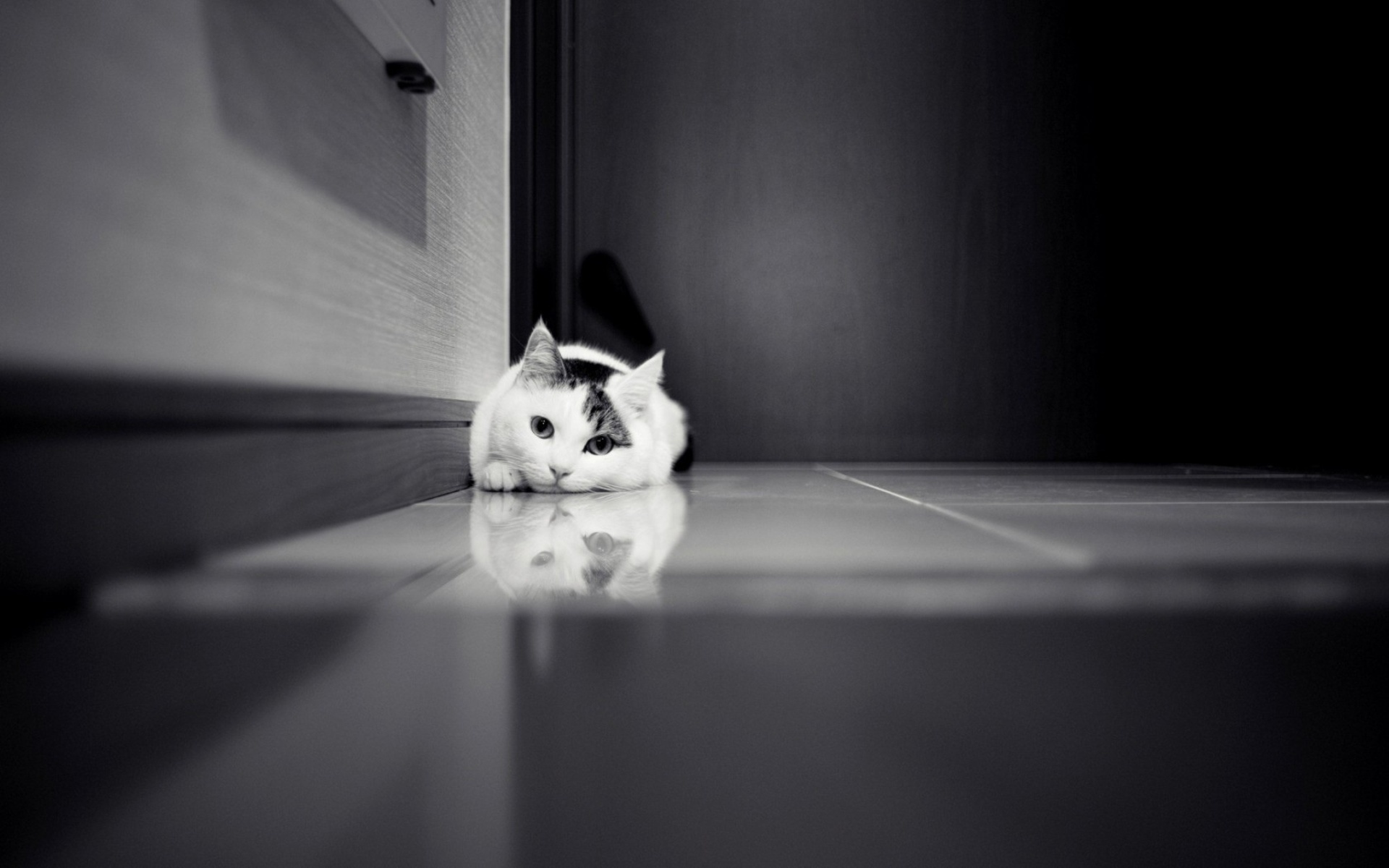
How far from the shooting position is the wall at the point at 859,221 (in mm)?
2453

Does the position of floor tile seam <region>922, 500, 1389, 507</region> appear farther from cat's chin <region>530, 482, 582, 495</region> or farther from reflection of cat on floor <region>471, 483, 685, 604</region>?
cat's chin <region>530, 482, 582, 495</region>

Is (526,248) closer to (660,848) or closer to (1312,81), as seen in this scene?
(660,848)

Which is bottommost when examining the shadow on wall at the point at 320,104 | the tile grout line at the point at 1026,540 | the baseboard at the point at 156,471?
the tile grout line at the point at 1026,540

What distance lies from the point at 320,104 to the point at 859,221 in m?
1.98

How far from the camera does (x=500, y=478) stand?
1312mm

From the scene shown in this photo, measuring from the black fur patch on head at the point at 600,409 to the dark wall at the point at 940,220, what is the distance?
997mm

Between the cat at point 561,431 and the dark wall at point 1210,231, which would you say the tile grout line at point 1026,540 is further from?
the dark wall at point 1210,231

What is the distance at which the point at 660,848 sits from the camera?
0.75ft

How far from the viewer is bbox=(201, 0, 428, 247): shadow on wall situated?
65 cm

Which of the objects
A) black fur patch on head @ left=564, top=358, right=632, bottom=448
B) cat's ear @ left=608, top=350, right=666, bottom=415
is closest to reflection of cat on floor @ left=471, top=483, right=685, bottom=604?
black fur patch on head @ left=564, top=358, right=632, bottom=448

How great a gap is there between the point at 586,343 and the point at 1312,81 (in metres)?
2.21

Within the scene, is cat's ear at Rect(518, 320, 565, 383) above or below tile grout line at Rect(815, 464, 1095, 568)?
above

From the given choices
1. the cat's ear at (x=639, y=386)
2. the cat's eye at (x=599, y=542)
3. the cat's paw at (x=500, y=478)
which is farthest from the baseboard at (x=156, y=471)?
the cat's ear at (x=639, y=386)

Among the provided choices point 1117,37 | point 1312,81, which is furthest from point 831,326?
point 1312,81
